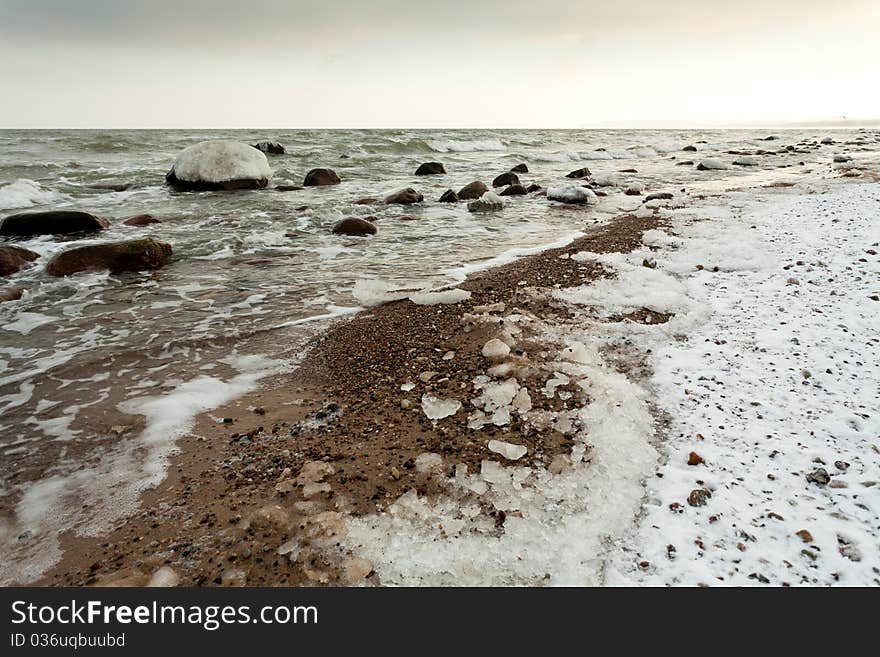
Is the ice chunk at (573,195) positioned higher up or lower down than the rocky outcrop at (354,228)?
higher up

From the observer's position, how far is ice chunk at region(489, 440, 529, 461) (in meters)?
2.78

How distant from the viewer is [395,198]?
13.1 meters

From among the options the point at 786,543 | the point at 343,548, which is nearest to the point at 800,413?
the point at 786,543

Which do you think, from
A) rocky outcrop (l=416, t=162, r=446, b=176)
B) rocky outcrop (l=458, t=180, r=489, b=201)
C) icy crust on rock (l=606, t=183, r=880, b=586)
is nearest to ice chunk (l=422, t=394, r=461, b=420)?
icy crust on rock (l=606, t=183, r=880, b=586)

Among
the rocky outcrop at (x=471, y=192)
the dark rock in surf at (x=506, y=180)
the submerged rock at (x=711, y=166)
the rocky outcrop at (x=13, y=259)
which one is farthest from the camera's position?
the submerged rock at (x=711, y=166)

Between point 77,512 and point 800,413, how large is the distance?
4.34m

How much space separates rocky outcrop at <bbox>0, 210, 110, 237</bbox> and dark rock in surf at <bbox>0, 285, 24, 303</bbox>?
152 inches

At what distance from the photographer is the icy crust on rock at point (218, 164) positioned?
48.3 feet

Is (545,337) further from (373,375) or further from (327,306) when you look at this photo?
(327,306)

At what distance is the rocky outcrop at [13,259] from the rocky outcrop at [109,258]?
1.66 ft

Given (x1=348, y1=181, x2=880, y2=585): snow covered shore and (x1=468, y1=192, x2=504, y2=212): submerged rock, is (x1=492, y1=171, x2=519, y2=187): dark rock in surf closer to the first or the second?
(x1=468, y1=192, x2=504, y2=212): submerged rock

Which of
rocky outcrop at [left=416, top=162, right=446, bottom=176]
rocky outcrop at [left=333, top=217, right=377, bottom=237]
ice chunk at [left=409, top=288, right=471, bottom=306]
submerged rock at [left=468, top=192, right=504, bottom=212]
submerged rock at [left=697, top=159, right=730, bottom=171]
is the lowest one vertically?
ice chunk at [left=409, top=288, right=471, bottom=306]

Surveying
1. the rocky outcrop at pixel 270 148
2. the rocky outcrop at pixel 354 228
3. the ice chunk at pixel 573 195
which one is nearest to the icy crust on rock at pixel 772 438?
the rocky outcrop at pixel 354 228

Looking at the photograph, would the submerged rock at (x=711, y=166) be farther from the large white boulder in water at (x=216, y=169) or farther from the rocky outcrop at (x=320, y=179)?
the large white boulder in water at (x=216, y=169)
